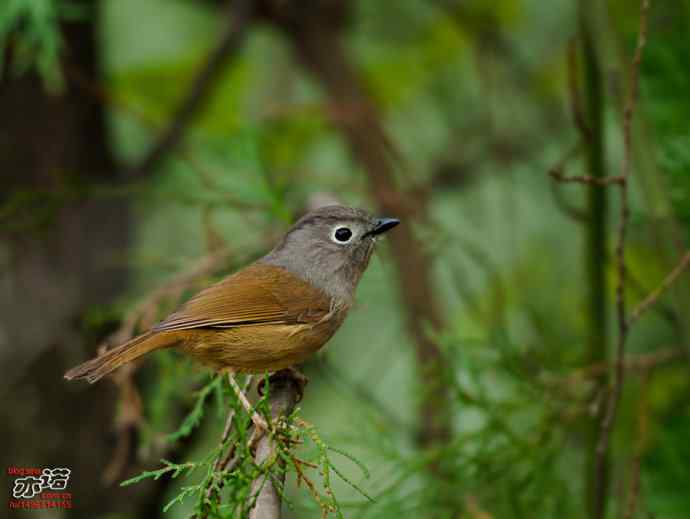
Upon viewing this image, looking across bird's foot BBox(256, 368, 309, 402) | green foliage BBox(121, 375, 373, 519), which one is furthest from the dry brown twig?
green foliage BBox(121, 375, 373, 519)

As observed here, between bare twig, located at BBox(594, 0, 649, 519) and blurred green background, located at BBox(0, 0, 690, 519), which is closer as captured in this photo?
bare twig, located at BBox(594, 0, 649, 519)

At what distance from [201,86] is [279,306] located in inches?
82.5

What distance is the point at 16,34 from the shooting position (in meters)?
3.93

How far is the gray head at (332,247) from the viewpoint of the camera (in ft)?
11.1

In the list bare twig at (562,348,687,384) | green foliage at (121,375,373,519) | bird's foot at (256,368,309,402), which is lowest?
green foliage at (121,375,373,519)

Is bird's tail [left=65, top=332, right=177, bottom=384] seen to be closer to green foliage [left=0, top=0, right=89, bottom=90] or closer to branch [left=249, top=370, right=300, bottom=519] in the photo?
branch [left=249, top=370, right=300, bottom=519]

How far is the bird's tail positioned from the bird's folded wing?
1.7 inches

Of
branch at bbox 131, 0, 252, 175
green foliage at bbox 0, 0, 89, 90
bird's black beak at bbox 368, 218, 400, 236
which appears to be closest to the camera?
bird's black beak at bbox 368, 218, 400, 236

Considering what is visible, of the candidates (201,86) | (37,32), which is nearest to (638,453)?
(37,32)

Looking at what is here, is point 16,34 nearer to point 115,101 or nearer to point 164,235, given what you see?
point 115,101

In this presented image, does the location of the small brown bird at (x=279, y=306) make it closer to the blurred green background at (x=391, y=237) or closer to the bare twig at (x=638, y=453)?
the blurred green background at (x=391, y=237)

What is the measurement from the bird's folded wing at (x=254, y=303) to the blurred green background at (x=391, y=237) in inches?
11.0

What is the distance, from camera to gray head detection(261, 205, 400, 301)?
338 cm

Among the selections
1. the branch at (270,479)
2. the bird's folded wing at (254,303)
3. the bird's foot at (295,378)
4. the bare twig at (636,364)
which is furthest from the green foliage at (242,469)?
the bare twig at (636,364)
